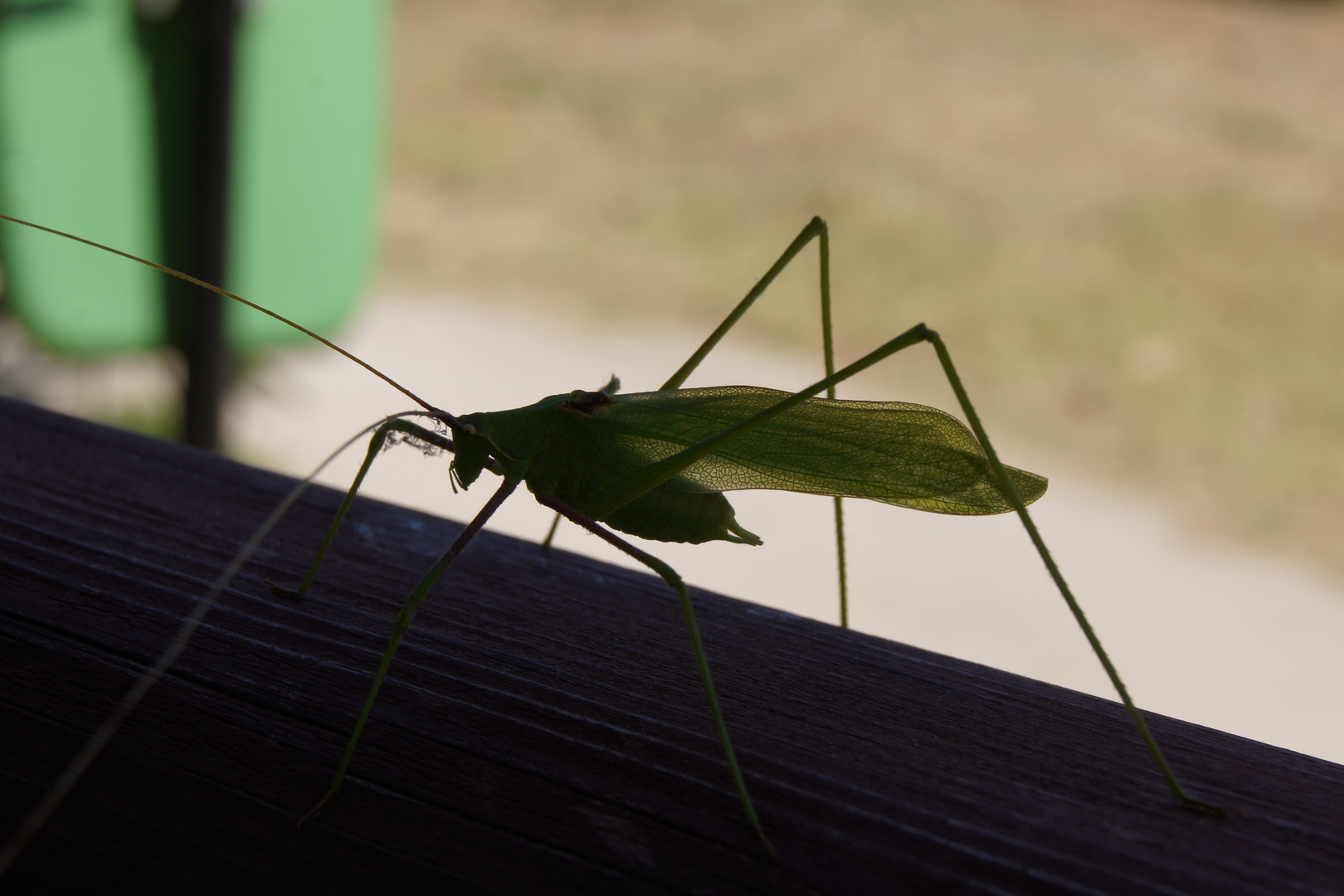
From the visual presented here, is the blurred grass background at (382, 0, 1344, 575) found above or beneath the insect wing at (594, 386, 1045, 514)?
above

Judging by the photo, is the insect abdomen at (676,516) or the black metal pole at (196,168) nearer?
the insect abdomen at (676,516)

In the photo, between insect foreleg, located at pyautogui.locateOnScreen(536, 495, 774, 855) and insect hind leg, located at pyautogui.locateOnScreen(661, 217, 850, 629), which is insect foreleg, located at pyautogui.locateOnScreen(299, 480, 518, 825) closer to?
insect foreleg, located at pyautogui.locateOnScreen(536, 495, 774, 855)

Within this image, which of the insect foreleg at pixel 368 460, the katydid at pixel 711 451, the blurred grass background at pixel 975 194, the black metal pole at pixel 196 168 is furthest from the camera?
the blurred grass background at pixel 975 194

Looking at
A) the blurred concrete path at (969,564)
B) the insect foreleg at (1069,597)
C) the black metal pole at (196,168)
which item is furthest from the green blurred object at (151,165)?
the insect foreleg at (1069,597)

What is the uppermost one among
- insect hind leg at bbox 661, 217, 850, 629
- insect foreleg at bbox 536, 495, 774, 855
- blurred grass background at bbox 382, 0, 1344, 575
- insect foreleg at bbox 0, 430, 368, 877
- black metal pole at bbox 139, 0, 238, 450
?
blurred grass background at bbox 382, 0, 1344, 575

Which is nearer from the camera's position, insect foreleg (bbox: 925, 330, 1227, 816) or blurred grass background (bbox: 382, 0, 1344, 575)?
insect foreleg (bbox: 925, 330, 1227, 816)

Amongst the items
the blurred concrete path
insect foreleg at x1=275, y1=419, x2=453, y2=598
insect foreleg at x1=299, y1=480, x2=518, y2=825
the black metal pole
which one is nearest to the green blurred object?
the black metal pole

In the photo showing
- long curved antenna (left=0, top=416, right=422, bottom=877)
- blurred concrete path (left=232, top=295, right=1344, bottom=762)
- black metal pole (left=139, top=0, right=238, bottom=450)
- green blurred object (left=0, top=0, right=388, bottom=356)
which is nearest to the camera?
long curved antenna (left=0, top=416, right=422, bottom=877)

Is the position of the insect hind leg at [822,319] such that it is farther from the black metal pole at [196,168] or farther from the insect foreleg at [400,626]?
the black metal pole at [196,168]
